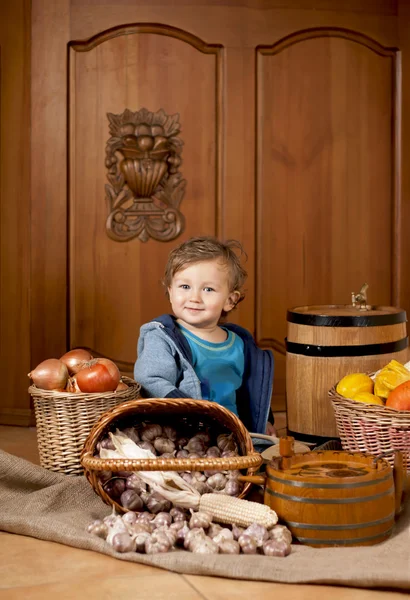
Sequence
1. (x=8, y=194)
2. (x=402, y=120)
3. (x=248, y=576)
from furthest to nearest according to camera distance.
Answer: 1. (x=402, y=120)
2. (x=8, y=194)
3. (x=248, y=576)

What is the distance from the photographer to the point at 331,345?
9.93 ft

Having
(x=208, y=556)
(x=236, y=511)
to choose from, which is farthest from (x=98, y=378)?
(x=208, y=556)

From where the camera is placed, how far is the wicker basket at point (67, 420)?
8.93 ft

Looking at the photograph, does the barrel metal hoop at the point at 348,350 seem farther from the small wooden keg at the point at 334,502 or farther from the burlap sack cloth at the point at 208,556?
the small wooden keg at the point at 334,502

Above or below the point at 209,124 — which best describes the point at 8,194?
below

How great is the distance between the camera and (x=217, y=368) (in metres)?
2.99

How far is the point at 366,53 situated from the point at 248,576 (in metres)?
2.94

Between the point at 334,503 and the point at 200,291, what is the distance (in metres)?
1.09

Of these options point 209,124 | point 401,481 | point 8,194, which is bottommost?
point 401,481

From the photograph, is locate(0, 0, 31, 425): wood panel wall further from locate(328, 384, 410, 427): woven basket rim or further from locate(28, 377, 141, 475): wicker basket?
locate(328, 384, 410, 427): woven basket rim

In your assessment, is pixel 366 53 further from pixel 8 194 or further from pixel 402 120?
pixel 8 194

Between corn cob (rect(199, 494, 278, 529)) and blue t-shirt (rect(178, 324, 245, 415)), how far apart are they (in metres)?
0.78

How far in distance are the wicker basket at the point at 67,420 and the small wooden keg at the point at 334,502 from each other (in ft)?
2.50

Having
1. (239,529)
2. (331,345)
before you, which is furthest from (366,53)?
(239,529)
